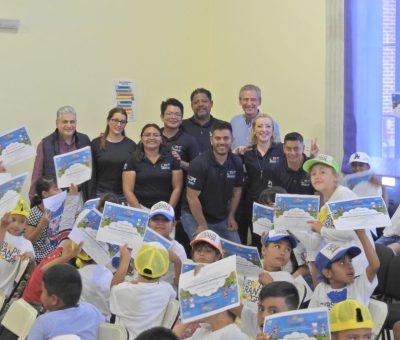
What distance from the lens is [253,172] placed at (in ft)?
18.9

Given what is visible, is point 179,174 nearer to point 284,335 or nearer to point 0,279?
point 0,279

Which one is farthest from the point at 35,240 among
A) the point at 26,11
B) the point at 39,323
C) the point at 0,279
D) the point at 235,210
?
the point at 26,11

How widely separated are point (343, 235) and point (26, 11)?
4.71 m

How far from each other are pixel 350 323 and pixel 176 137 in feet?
11.6

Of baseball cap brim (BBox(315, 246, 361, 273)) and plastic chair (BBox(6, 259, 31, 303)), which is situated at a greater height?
baseball cap brim (BBox(315, 246, 361, 273))

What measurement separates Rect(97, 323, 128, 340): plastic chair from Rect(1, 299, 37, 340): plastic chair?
0.49 m

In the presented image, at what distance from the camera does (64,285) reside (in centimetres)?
339

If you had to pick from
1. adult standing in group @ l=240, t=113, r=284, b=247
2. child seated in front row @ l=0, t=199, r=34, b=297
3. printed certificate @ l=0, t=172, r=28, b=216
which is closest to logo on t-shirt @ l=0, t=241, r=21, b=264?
child seated in front row @ l=0, t=199, r=34, b=297

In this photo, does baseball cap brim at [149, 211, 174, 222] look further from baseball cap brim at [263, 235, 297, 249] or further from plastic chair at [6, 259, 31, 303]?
plastic chair at [6, 259, 31, 303]

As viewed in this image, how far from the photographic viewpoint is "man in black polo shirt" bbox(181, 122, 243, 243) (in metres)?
5.58

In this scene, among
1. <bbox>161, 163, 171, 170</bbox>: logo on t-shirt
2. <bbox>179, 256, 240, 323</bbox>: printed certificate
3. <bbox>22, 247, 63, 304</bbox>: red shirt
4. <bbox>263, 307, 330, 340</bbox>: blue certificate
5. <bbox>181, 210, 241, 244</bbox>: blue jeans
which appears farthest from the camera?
<bbox>161, 163, 171, 170</bbox>: logo on t-shirt

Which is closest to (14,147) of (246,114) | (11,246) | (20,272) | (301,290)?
(11,246)

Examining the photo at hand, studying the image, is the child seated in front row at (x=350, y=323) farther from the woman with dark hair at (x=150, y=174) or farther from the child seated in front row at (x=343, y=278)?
the woman with dark hair at (x=150, y=174)

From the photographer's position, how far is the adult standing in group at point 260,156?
18.4ft
